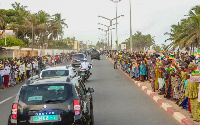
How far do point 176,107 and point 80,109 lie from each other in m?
5.39

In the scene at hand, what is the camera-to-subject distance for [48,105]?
5828mm

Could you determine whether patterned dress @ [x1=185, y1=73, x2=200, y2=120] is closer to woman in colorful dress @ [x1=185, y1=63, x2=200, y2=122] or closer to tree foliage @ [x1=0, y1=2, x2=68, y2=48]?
woman in colorful dress @ [x1=185, y1=63, x2=200, y2=122]

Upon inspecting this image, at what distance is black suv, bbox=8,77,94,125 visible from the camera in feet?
19.0

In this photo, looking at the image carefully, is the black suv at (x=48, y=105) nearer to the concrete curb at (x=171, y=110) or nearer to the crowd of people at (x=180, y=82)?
the concrete curb at (x=171, y=110)

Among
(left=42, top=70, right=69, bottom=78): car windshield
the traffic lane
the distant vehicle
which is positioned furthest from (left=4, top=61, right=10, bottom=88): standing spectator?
the distant vehicle

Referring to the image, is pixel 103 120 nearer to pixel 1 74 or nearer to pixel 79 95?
pixel 79 95

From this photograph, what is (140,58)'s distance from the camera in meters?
19.9

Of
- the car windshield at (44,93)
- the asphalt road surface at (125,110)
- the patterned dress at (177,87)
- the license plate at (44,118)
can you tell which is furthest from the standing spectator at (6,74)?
the license plate at (44,118)

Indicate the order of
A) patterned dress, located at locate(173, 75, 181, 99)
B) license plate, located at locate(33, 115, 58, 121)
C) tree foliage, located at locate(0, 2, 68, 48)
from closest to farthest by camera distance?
license plate, located at locate(33, 115, 58, 121)
patterned dress, located at locate(173, 75, 181, 99)
tree foliage, located at locate(0, 2, 68, 48)

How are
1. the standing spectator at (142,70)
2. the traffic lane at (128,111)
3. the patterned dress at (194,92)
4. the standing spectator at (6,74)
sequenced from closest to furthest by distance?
the patterned dress at (194,92)
the traffic lane at (128,111)
the standing spectator at (6,74)
the standing spectator at (142,70)

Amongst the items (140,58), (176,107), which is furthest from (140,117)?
(140,58)

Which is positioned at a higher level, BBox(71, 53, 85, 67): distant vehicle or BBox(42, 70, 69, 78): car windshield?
BBox(42, 70, 69, 78): car windshield

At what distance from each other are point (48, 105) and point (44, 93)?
0.89 ft

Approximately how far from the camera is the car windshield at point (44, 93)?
5.90 meters
